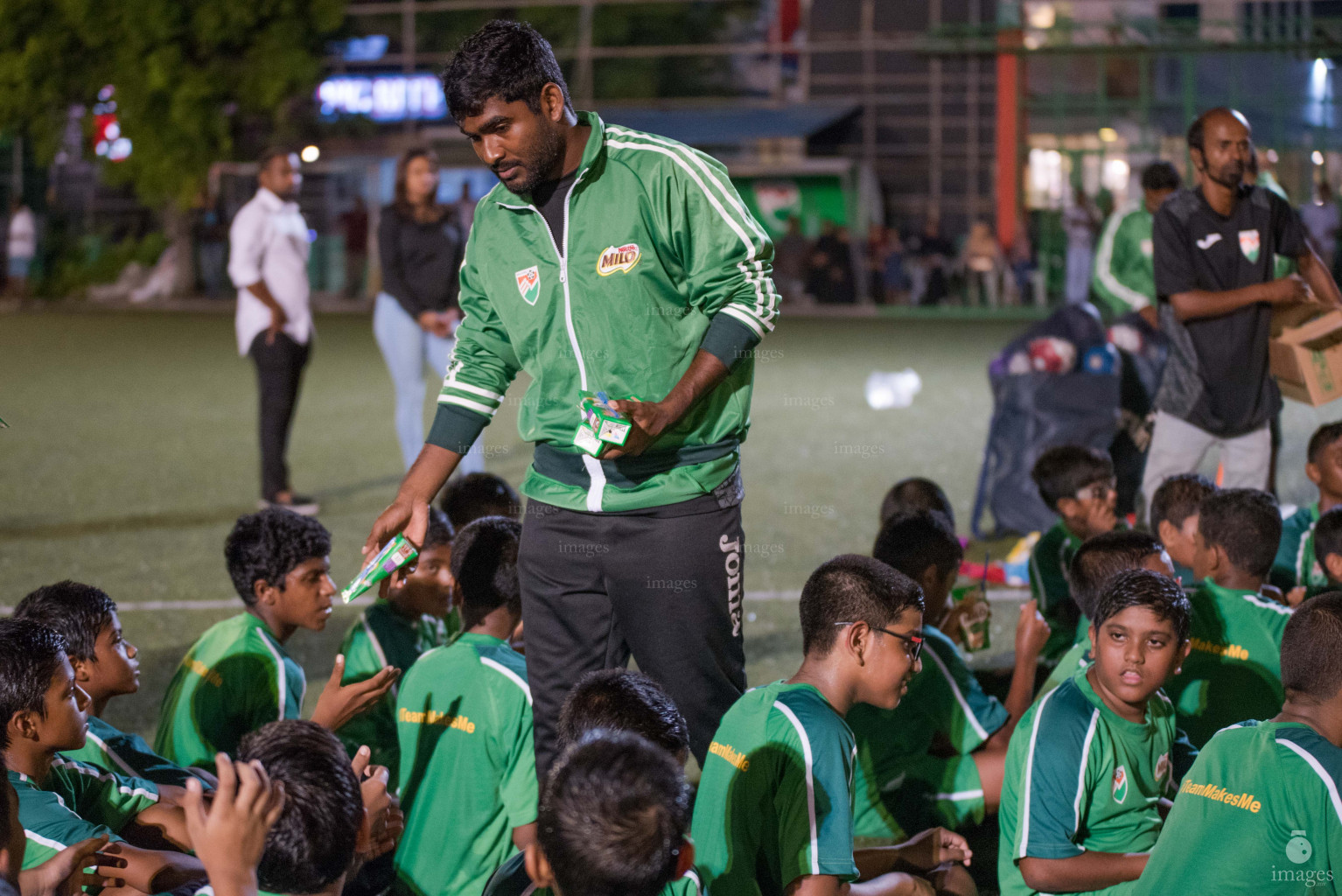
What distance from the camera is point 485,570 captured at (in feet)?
12.1

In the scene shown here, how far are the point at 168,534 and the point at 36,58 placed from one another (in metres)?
23.2

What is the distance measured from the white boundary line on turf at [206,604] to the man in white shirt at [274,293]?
1.75 meters

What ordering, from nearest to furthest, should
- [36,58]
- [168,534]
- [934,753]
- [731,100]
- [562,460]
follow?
[562,460], [934,753], [168,534], [36,58], [731,100]

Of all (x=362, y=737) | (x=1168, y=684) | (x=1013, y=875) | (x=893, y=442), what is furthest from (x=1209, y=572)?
(x=893, y=442)

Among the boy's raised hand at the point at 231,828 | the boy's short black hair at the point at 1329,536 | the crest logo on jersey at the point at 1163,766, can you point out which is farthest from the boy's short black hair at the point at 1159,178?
the boy's raised hand at the point at 231,828

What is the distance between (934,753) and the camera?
3.92 metres

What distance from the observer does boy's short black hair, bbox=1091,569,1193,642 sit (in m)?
3.24

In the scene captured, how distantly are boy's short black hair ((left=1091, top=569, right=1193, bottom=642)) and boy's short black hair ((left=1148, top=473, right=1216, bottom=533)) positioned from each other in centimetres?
144

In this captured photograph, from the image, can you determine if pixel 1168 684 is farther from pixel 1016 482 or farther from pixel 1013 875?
pixel 1016 482

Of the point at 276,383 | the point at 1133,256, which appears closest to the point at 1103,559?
the point at 1133,256

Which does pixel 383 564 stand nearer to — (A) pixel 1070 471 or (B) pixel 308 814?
(B) pixel 308 814

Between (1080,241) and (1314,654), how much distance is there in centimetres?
2179

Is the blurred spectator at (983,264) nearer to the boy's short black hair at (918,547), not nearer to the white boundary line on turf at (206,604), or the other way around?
the white boundary line on turf at (206,604)

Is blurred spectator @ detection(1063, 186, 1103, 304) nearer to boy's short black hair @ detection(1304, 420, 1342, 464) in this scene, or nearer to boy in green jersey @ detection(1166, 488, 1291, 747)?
boy's short black hair @ detection(1304, 420, 1342, 464)
